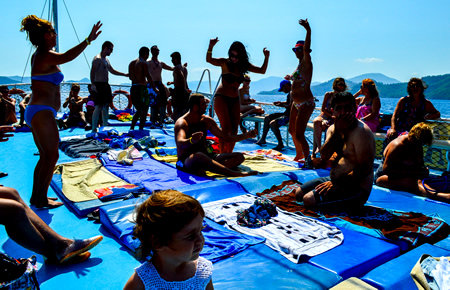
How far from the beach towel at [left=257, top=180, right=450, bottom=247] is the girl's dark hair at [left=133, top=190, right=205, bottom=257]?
6.79 feet

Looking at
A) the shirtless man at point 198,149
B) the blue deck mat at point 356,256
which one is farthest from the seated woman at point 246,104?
the blue deck mat at point 356,256

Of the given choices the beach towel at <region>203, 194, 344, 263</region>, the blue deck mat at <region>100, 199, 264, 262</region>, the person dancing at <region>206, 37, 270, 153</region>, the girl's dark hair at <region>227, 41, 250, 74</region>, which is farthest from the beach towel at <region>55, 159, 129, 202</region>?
the girl's dark hair at <region>227, 41, 250, 74</region>

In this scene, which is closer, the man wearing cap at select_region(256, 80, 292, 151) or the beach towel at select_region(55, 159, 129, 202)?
the beach towel at select_region(55, 159, 129, 202)

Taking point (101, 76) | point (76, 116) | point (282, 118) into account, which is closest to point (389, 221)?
point (282, 118)

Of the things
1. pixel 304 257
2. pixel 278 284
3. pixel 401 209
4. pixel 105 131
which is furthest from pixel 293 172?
pixel 105 131

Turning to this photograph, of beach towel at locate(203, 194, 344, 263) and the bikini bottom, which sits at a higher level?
the bikini bottom

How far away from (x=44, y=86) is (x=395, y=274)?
315cm

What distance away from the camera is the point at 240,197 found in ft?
12.2

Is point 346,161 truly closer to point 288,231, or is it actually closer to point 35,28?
point 288,231

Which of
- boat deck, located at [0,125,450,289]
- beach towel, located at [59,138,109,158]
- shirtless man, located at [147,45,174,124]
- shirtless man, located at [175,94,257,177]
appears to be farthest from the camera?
shirtless man, located at [147,45,174,124]

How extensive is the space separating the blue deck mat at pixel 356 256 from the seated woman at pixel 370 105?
370 cm

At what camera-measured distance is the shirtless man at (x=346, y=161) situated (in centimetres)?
321

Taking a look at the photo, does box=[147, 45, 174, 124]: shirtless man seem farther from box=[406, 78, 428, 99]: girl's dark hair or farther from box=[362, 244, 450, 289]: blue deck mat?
box=[362, 244, 450, 289]: blue deck mat

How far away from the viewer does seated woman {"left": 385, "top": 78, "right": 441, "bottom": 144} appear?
5.20 meters
